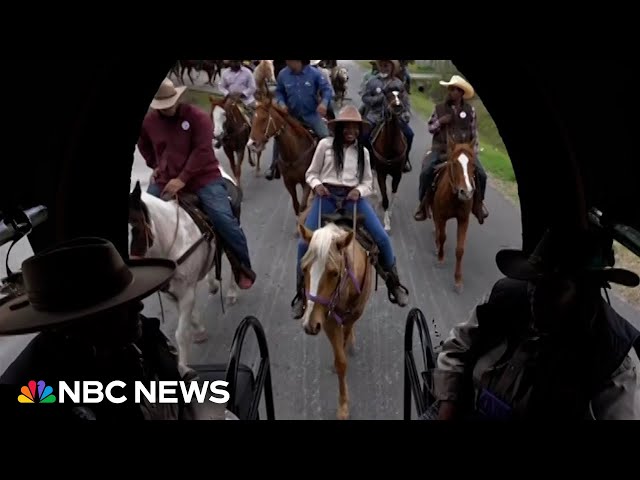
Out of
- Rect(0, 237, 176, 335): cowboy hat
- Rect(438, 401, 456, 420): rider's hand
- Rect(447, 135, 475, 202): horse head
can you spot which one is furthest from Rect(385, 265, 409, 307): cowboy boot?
Rect(0, 237, 176, 335): cowboy hat

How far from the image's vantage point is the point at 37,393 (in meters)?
1.67

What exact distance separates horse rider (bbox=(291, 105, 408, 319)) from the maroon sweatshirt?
1.18m

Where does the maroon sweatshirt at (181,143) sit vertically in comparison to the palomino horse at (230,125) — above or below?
above

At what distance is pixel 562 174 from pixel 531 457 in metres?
2.05

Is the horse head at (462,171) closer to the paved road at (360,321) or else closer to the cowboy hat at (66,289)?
the paved road at (360,321)

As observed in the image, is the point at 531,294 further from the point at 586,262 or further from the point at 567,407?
the point at 567,407

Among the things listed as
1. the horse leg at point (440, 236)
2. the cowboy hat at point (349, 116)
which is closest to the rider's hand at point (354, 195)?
the cowboy hat at point (349, 116)

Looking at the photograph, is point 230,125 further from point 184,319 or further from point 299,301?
point 184,319

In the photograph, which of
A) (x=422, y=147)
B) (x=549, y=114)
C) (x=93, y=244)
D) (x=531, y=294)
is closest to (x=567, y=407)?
(x=531, y=294)

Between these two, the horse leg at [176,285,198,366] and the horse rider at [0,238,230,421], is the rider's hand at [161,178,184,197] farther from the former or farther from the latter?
the horse rider at [0,238,230,421]

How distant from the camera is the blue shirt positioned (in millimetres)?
8609

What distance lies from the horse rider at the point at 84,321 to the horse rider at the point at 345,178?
134 inches

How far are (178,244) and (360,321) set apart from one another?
2.30 meters

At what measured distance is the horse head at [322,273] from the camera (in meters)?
3.85
